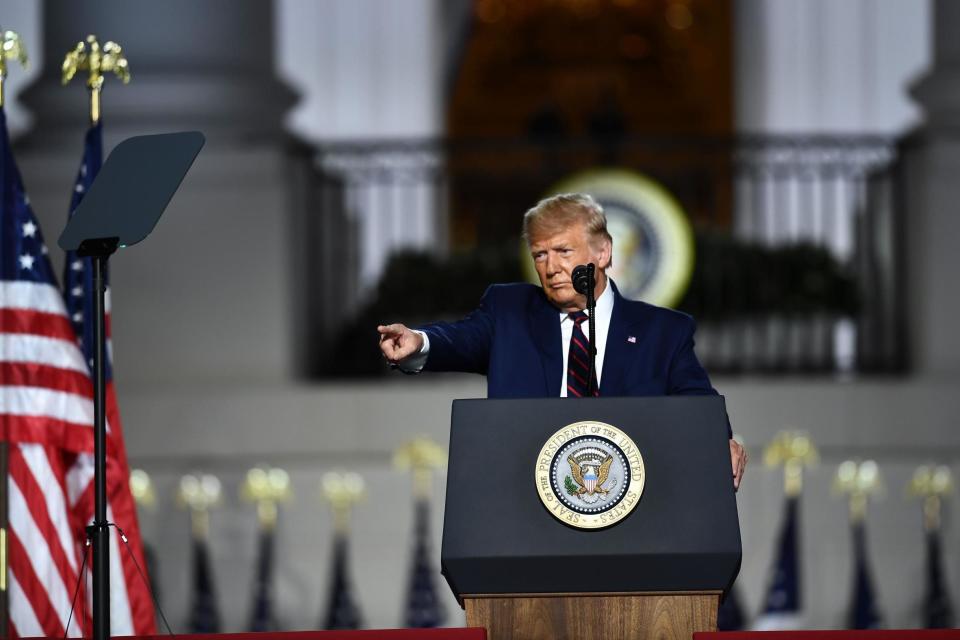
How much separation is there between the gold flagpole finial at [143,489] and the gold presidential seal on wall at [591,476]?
6.32 meters

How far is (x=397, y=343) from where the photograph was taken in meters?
4.12

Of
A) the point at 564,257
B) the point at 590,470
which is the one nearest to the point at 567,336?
the point at 564,257

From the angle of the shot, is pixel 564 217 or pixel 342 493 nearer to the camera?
pixel 564 217

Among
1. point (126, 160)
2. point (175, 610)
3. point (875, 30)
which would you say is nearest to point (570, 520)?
point (126, 160)

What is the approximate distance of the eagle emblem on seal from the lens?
12.4ft

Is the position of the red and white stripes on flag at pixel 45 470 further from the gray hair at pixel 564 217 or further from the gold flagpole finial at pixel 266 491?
the gold flagpole finial at pixel 266 491

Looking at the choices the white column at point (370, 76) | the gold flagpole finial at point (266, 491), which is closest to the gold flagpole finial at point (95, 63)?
the gold flagpole finial at point (266, 491)

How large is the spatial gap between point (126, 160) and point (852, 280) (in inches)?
290

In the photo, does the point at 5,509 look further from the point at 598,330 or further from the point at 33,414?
the point at 598,330

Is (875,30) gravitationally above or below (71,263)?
above

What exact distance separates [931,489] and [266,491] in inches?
149

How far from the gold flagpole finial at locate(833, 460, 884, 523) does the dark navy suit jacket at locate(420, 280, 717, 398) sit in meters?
5.44

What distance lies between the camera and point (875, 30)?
1471 centimetres

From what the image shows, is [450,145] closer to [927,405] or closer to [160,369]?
[160,369]
